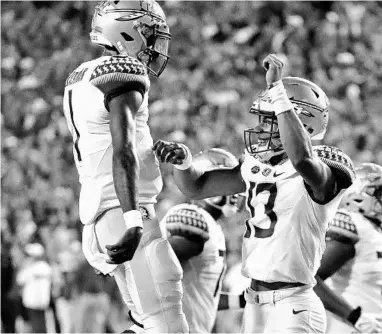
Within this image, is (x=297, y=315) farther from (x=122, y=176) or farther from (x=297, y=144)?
(x=122, y=176)

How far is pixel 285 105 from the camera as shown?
3756 mm

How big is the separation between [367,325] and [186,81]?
20.9 feet

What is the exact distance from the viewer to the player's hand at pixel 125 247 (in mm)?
3412

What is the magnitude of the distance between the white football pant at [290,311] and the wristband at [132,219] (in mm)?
799

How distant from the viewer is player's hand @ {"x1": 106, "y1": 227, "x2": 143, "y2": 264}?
341cm

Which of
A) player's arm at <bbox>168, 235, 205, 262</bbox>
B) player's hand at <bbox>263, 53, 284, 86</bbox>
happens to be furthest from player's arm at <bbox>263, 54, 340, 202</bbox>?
player's arm at <bbox>168, 235, 205, 262</bbox>

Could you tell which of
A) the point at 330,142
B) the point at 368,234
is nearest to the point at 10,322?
the point at 330,142

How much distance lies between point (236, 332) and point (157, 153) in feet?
12.9

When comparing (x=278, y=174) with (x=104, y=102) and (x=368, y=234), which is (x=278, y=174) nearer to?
(x=104, y=102)

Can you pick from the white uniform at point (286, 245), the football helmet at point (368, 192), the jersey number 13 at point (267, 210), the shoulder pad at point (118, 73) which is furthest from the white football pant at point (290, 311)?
the football helmet at point (368, 192)

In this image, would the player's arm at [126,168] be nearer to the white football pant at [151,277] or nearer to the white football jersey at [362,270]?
the white football pant at [151,277]

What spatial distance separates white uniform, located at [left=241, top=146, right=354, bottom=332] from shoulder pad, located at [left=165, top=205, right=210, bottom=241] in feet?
3.31

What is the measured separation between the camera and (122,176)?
350 cm

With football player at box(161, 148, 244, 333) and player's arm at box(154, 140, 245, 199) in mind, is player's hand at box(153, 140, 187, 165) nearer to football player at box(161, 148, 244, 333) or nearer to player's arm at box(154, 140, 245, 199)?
player's arm at box(154, 140, 245, 199)
